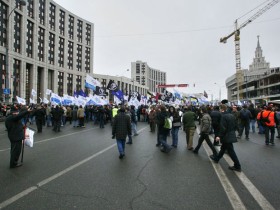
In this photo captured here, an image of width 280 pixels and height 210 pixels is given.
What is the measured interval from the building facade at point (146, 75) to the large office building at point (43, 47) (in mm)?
44006

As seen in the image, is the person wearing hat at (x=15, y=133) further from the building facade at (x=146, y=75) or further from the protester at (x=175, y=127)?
the building facade at (x=146, y=75)

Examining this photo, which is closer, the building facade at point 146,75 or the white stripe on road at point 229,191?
the white stripe on road at point 229,191

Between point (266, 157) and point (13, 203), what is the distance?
23.1 feet

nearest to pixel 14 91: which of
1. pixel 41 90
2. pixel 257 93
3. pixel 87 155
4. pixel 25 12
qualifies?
pixel 41 90

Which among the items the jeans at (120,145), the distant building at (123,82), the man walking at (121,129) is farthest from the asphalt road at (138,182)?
the distant building at (123,82)

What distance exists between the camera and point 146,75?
495 ft

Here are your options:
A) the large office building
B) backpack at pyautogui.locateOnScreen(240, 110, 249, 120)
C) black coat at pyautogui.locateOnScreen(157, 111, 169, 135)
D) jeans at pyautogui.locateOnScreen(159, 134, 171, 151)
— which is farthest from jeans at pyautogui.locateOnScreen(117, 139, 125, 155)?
the large office building

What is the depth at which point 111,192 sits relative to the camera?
4.61 meters

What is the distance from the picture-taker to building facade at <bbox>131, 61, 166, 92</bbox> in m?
148

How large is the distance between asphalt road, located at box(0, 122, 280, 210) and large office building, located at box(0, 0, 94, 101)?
57.7 m

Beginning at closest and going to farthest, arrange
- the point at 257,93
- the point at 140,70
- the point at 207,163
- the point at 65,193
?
the point at 65,193 → the point at 207,163 → the point at 257,93 → the point at 140,70

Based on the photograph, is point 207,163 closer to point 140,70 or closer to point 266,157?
point 266,157

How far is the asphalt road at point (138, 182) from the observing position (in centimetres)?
413

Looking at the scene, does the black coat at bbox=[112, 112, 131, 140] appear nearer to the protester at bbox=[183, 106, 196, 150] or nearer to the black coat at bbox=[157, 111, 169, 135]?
the black coat at bbox=[157, 111, 169, 135]
